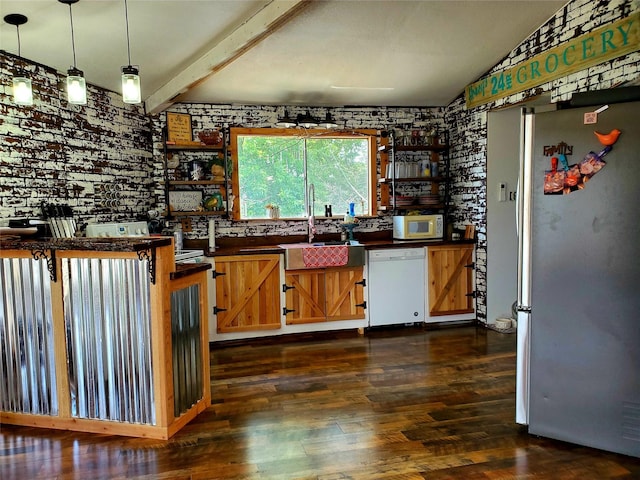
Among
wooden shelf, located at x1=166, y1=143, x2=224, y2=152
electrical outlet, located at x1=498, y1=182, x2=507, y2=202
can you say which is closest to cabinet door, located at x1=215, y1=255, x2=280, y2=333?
wooden shelf, located at x1=166, y1=143, x2=224, y2=152

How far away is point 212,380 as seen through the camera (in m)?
3.72

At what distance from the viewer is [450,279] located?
516cm

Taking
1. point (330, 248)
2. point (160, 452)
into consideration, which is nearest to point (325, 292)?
point (330, 248)

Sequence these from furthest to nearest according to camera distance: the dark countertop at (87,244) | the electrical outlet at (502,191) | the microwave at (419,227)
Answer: the microwave at (419,227) → the electrical outlet at (502,191) → the dark countertop at (87,244)

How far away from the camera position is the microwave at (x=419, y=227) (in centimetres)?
528

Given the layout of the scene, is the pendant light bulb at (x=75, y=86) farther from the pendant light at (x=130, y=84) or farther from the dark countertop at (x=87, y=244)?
the dark countertop at (x=87, y=244)

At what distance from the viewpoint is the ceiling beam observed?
3443 mm

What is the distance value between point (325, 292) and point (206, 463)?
2557mm

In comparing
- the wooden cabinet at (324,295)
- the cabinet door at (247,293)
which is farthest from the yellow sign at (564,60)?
A: the cabinet door at (247,293)

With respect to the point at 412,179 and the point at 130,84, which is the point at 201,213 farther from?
the point at 412,179

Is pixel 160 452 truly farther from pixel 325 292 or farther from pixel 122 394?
pixel 325 292

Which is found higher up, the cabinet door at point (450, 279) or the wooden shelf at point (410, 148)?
the wooden shelf at point (410, 148)

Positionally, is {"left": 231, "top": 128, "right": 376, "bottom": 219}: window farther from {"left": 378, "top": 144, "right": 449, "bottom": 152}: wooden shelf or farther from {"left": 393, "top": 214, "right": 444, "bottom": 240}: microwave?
{"left": 393, "top": 214, "right": 444, "bottom": 240}: microwave

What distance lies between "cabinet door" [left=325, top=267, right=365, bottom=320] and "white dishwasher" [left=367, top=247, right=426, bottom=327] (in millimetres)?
114
